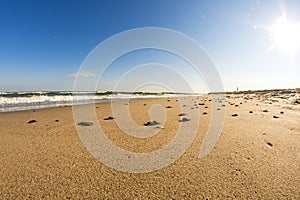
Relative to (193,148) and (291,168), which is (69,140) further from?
(291,168)

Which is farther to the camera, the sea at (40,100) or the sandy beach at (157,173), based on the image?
the sea at (40,100)

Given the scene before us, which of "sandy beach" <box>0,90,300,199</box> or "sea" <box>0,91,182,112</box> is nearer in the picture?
"sandy beach" <box>0,90,300,199</box>

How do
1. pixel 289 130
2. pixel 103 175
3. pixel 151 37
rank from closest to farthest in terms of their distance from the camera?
pixel 103 175 < pixel 289 130 < pixel 151 37

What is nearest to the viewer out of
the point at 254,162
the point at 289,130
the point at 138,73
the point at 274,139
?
the point at 254,162

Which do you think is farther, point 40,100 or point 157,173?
point 40,100

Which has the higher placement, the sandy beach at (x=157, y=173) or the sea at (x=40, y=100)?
the sea at (x=40, y=100)

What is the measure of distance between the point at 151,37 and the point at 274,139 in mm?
4561

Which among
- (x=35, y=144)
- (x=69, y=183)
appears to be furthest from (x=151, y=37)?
(x=69, y=183)

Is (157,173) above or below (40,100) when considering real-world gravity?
below

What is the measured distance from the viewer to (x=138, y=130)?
588 centimetres


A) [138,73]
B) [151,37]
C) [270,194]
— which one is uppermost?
[151,37]

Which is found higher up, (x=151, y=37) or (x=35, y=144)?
(x=151, y=37)

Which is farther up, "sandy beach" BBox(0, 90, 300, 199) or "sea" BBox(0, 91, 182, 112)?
"sea" BBox(0, 91, 182, 112)

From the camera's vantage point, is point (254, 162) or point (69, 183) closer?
point (69, 183)
